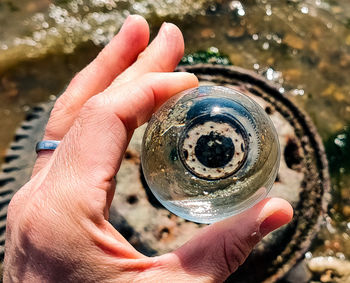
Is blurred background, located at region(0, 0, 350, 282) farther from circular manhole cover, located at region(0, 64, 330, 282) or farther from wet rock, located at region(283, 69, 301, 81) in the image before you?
circular manhole cover, located at region(0, 64, 330, 282)

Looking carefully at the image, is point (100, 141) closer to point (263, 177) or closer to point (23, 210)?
point (23, 210)

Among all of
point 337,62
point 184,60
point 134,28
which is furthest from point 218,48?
point 134,28

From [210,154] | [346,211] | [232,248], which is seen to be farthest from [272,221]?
[346,211]

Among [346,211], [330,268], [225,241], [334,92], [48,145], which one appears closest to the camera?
[225,241]

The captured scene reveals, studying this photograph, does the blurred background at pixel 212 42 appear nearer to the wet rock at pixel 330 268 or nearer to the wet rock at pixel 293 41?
the wet rock at pixel 293 41

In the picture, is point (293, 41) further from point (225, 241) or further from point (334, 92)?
point (225, 241)

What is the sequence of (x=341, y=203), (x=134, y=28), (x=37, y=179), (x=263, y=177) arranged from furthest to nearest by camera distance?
(x=341, y=203)
(x=134, y=28)
(x=37, y=179)
(x=263, y=177)

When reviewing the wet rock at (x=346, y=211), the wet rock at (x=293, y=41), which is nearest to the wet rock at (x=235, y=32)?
the wet rock at (x=293, y=41)
